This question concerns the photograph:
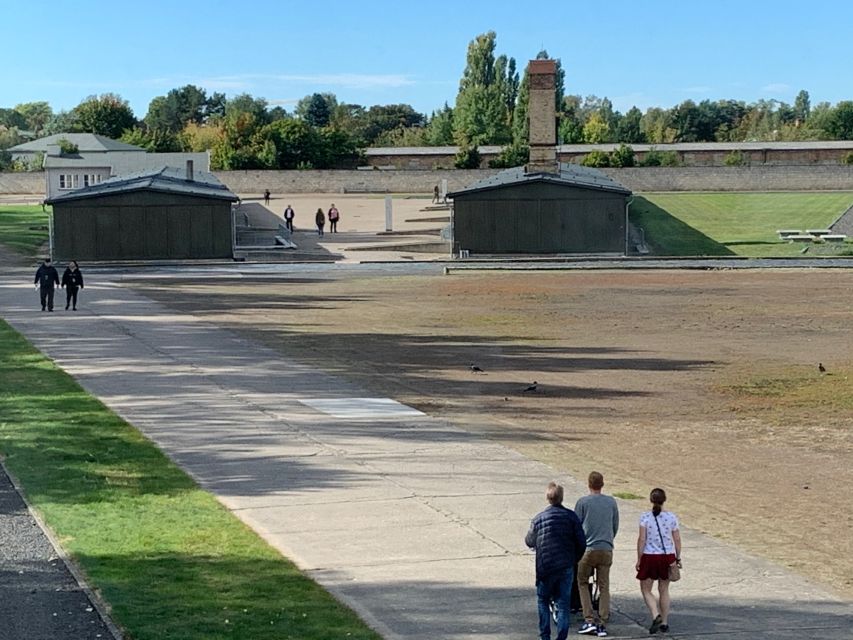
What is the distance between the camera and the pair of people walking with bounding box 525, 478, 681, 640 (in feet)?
39.0

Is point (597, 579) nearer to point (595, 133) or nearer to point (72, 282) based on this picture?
point (72, 282)

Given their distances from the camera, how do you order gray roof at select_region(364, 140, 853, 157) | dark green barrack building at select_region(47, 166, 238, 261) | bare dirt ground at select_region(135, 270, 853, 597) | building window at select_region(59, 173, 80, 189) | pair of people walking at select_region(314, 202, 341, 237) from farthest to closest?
gray roof at select_region(364, 140, 853, 157)
building window at select_region(59, 173, 80, 189)
pair of people walking at select_region(314, 202, 341, 237)
dark green barrack building at select_region(47, 166, 238, 261)
bare dirt ground at select_region(135, 270, 853, 597)

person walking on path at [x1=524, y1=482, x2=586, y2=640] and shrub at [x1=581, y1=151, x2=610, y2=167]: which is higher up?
shrub at [x1=581, y1=151, x2=610, y2=167]

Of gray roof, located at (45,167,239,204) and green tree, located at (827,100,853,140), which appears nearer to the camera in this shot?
gray roof, located at (45,167,239,204)

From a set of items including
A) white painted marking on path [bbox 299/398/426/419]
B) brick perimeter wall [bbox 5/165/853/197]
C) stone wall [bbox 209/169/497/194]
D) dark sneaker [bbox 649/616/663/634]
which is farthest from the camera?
stone wall [bbox 209/169/497/194]

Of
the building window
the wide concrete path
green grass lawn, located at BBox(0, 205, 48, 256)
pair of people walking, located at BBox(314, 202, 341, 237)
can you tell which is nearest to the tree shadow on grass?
pair of people walking, located at BBox(314, 202, 341, 237)

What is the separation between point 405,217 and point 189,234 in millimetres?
27654

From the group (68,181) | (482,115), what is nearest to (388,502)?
(68,181)

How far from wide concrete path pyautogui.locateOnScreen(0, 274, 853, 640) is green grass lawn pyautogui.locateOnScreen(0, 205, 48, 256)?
128ft

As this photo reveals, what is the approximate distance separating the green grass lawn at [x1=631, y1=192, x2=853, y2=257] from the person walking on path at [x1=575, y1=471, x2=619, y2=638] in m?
57.7

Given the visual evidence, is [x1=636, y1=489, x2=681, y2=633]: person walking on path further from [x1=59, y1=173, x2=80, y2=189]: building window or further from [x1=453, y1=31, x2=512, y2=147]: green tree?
[x1=453, y1=31, x2=512, y2=147]: green tree

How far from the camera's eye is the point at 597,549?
40.6 feet

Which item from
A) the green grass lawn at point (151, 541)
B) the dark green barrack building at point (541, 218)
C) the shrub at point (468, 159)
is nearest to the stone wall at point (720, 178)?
the shrub at point (468, 159)

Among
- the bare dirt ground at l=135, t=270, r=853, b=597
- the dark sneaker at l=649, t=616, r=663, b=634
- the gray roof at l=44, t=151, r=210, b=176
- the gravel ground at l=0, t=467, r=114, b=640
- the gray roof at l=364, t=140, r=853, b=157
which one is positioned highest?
the gray roof at l=364, t=140, r=853, b=157
